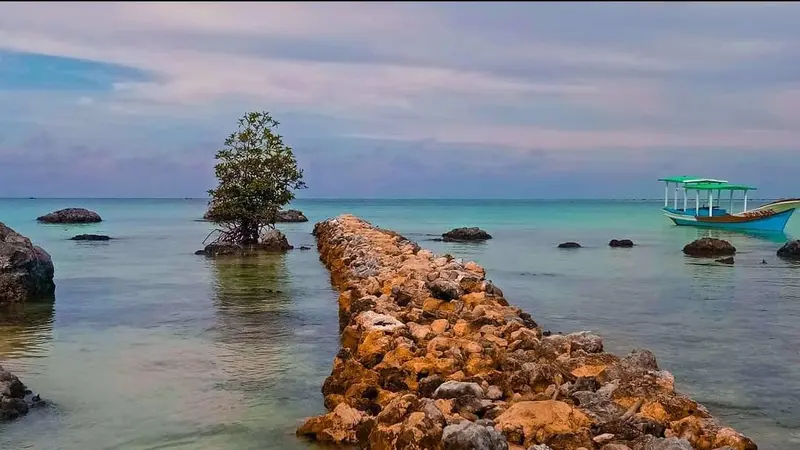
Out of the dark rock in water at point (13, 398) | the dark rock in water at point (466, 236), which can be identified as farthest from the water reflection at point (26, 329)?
the dark rock in water at point (466, 236)

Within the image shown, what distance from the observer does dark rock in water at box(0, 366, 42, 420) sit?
908 centimetres

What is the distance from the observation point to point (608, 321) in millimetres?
16703

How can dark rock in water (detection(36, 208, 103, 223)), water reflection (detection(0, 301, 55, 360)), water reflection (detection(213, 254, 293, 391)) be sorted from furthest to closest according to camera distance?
dark rock in water (detection(36, 208, 103, 223)) → water reflection (detection(0, 301, 55, 360)) → water reflection (detection(213, 254, 293, 391))

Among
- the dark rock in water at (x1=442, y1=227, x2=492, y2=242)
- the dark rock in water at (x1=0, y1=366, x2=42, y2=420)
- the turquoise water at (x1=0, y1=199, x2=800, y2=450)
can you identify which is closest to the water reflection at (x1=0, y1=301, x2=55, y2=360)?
the turquoise water at (x1=0, y1=199, x2=800, y2=450)

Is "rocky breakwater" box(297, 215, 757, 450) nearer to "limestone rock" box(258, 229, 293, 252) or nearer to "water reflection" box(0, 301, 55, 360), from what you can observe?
"water reflection" box(0, 301, 55, 360)

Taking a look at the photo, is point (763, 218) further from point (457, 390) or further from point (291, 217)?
point (457, 390)

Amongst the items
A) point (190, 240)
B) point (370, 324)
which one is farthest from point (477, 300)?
point (190, 240)

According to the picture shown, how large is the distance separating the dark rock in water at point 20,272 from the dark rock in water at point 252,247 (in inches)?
512

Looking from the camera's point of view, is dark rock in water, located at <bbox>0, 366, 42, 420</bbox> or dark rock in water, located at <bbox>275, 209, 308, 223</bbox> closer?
dark rock in water, located at <bbox>0, 366, 42, 420</bbox>

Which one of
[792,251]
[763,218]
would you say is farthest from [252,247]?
[763,218]

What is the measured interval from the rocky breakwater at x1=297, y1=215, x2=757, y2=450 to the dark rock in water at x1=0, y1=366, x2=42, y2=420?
3439mm

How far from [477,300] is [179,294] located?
1010 cm

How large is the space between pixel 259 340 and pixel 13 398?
16.1 feet

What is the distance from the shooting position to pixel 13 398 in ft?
30.8
